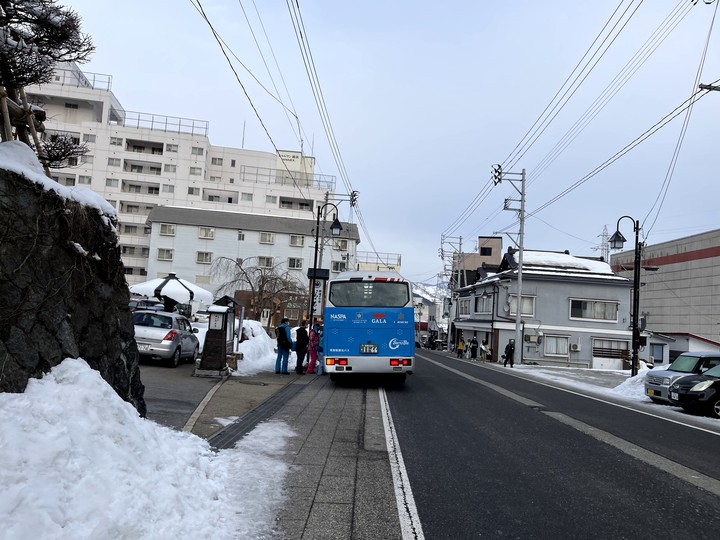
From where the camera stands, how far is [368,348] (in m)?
15.8

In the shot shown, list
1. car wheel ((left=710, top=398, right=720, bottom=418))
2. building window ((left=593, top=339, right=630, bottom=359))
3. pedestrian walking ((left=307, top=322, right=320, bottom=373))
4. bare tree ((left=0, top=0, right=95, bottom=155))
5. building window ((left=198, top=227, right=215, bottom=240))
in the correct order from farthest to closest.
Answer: building window ((left=198, top=227, right=215, bottom=240)) < building window ((left=593, top=339, right=630, bottom=359)) < pedestrian walking ((left=307, top=322, right=320, bottom=373)) < car wheel ((left=710, top=398, right=720, bottom=418)) < bare tree ((left=0, top=0, right=95, bottom=155))

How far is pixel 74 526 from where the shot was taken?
12.2 feet

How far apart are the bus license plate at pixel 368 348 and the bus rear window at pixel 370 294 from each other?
1.18 meters

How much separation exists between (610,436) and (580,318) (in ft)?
125

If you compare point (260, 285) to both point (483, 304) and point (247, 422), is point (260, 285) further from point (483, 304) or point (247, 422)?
point (247, 422)

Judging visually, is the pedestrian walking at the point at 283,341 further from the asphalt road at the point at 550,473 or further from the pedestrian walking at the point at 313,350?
the asphalt road at the point at 550,473

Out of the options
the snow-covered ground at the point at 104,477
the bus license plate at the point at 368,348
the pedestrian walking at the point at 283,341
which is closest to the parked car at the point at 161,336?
the pedestrian walking at the point at 283,341

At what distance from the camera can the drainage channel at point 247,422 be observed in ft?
25.4

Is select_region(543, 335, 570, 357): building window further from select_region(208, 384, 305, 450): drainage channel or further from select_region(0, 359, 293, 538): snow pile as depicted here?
select_region(0, 359, 293, 538): snow pile

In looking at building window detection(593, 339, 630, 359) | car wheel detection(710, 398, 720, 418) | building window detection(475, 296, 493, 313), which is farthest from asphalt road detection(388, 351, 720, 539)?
building window detection(475, 296, 493, 313)

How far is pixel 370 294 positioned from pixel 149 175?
2204 inches

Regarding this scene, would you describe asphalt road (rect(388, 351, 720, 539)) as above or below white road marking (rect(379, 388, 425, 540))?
above

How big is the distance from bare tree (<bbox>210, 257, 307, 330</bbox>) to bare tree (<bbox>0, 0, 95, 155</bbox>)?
3700 cm

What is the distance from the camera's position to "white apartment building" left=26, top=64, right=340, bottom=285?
6241cm
